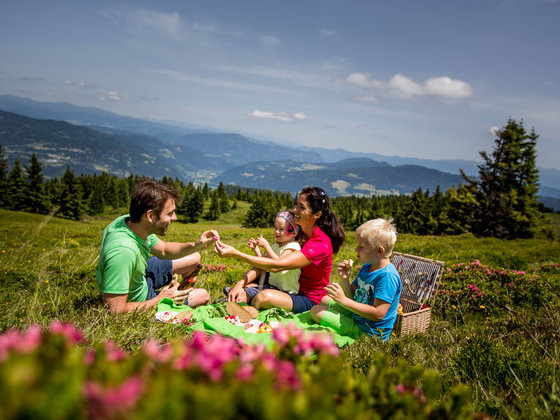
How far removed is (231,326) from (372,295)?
7.12 feet

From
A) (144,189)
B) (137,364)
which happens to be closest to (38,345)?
(137,364)

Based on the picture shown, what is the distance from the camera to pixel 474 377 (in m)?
3.47

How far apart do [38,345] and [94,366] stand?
20 cm

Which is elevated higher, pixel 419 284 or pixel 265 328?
pixel 419 284

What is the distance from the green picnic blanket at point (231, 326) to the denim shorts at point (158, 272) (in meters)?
1.16

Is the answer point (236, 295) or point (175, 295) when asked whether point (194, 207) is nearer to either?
point (236, 295)

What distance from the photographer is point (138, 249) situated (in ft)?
15.0

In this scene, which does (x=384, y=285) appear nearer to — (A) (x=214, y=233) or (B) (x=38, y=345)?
(A) (x=214, y=233)

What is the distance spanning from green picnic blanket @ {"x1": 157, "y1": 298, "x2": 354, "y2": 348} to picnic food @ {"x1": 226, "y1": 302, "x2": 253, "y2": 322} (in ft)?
0.67

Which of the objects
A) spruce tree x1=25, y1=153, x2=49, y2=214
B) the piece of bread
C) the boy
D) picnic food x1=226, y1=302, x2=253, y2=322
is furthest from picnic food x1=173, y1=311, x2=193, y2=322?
spruce tree x1=25, y1=153, x2=49, y2=214

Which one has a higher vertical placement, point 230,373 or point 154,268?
point 230,373

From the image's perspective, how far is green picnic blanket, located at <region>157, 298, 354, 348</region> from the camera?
4394 mm

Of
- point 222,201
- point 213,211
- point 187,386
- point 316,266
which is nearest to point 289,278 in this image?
point 316,266

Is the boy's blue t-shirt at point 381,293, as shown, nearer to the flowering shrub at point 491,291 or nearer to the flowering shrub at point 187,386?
the flowering shrub at point 491,291
